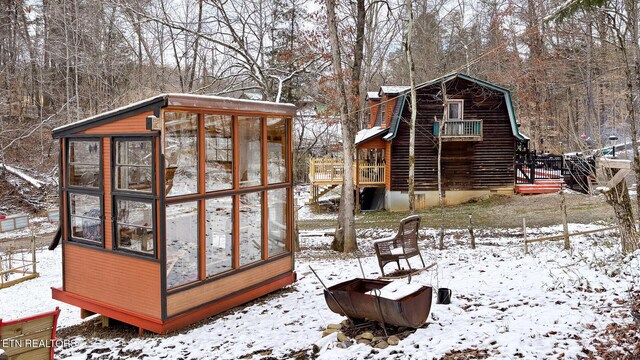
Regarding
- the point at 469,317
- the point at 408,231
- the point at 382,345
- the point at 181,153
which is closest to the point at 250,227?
the point at 181,153

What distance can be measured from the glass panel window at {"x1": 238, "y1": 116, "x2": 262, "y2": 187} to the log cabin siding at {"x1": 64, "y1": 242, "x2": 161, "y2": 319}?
2288 mm

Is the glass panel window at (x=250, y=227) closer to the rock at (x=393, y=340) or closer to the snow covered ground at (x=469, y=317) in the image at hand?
the snow covered ground at (x=469, y=317)

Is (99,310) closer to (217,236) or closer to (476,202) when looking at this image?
(217,236)

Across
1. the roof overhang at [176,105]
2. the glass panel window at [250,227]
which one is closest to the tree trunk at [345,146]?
the roof overhang at [176,105]

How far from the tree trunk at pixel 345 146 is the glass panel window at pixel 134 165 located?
744cm

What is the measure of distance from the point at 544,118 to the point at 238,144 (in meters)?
31.8

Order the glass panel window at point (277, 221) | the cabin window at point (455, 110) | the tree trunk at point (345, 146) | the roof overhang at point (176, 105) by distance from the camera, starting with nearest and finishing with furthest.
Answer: the roof overhang at point (176, 105), the glass panel window at point (277, 221), the tree trunk at point (345, 146), the cabin window at point (455, 110)

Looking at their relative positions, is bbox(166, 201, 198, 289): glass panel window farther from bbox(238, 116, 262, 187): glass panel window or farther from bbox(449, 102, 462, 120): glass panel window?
bbox(449, 102, 462, 120): glass panel window

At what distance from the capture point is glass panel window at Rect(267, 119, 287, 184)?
9328 millimetres

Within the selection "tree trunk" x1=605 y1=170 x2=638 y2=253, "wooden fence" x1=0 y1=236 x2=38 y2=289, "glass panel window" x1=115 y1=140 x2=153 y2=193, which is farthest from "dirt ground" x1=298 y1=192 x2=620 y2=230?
"glass panel window" x1=115 y1=140 x2=153 y2=193

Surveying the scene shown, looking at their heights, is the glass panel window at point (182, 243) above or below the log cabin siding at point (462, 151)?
below

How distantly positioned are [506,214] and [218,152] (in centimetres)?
1545

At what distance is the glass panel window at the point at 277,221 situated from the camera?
9484 mm

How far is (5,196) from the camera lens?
28.0 metres
